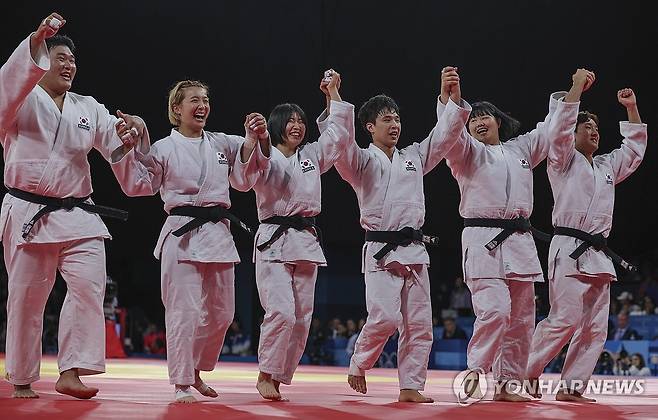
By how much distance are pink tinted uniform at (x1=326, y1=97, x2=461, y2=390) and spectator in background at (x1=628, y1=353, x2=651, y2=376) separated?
Answer: 494 cm

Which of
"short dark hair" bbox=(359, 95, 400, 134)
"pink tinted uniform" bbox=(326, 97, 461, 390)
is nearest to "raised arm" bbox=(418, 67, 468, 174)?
"pink tinted uniform" bbox=(326, 97, 461, 390)

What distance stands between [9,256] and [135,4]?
8.51 metres

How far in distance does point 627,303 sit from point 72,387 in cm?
832

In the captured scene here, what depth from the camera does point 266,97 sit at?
12281 millimetres

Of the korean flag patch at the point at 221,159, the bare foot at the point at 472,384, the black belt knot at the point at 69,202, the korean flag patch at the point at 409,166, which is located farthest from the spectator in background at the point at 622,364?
the black belt knot at the point at 69,202

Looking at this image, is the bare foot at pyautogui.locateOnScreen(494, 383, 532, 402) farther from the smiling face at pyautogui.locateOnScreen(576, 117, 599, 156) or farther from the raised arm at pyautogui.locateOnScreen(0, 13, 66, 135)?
the raised arm at pyautogui.locateOnScreen(0, 13, 66, 135)

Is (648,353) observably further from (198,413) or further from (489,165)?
(198,413)

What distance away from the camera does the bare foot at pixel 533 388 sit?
4922 millimetres

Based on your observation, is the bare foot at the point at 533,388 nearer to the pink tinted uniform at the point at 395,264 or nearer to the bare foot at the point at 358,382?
the pink tinted uniform at the point at 395,264

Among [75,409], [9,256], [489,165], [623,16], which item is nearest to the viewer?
[75,409]

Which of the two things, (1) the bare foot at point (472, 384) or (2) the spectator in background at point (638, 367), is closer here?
(1) the bare foot at point (472, 384)

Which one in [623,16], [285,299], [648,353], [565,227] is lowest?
[648,353]

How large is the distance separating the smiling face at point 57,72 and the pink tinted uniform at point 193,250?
507 millimetres

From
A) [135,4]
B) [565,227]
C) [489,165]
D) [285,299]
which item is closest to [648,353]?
[565,227]
